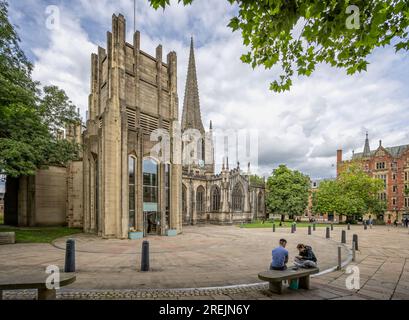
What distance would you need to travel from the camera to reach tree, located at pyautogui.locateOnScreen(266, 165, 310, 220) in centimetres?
4681

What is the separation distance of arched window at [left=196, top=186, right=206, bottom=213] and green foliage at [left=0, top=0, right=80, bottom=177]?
2533cm

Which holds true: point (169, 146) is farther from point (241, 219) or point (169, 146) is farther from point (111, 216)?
point (241, 219)

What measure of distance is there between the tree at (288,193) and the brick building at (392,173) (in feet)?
36.4

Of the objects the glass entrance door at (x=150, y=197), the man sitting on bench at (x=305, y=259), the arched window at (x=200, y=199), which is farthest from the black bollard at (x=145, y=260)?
the arched window at (x=200, y=199)

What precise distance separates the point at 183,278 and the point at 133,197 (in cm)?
1310

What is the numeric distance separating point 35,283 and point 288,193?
1865 inches

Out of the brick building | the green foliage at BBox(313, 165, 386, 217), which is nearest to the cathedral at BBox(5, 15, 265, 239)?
the green foliage at BBox(313, 165, 386, 217)

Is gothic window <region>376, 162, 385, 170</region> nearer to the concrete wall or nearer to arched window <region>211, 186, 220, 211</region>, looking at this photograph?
arched window <region>211, 186, 220, 211</region>

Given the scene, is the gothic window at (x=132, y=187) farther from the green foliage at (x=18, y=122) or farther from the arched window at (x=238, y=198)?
the arched window at (x=238, y=198)

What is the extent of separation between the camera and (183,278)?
7.66 meters

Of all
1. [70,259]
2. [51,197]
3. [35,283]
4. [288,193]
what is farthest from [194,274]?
[288,193]

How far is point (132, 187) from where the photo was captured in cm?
1978

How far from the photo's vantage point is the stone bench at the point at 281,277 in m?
5.87
